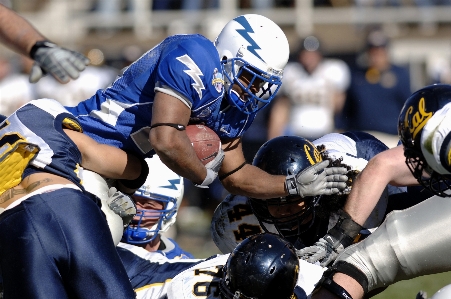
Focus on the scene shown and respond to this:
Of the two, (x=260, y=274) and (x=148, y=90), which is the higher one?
(x=148, y=90)

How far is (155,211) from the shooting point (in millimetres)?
4941

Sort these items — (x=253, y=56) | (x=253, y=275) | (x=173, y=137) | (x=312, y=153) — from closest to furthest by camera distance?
(x=253, y=275), (x=173, y=137), (x=253, y=56), (x=312, y=153)

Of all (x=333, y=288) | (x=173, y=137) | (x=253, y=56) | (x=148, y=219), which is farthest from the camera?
(x=148, y=219)

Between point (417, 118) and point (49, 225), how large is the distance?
5.11 feet

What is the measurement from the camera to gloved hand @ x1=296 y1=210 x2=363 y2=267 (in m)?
3.89

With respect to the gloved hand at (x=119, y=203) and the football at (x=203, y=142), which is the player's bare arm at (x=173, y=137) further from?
the gloved hand at (x=119, y=203)

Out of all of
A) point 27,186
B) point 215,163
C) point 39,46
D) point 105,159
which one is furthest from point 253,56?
point 27,186

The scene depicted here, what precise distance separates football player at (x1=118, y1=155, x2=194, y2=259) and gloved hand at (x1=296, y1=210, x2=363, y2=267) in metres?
1.16

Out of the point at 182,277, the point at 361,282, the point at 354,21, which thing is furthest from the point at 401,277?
the point at 354,21

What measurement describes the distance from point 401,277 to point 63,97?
793 centimetres

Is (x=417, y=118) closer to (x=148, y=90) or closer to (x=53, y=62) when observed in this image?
(x=148, y=90)

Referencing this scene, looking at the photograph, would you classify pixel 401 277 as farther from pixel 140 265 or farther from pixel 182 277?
pixel 140 265

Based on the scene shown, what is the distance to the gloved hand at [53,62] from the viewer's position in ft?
10.9

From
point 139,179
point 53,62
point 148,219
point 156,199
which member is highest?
point 53,62
